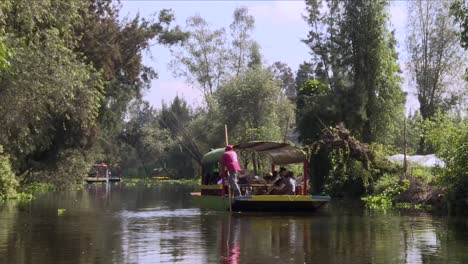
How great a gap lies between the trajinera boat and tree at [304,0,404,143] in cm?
1687

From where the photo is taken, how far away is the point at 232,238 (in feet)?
59.2

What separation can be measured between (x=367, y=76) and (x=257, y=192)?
815 inches

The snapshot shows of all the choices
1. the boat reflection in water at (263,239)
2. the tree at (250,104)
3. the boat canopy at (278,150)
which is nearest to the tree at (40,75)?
the boat canopy at (278,150)

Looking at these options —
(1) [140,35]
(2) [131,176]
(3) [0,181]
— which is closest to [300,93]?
(1) [140,35]

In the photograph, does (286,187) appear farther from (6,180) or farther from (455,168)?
(6,180)

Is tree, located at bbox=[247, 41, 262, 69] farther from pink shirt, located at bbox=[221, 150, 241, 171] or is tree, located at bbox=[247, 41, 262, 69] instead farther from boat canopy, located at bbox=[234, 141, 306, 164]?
pink shirt, located at bbox=[221, 150, 241, 171]

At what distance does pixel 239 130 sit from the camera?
6556 centimetres

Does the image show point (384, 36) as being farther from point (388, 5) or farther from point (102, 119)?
point (102, 119)

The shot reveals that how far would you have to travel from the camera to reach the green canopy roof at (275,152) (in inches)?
1141

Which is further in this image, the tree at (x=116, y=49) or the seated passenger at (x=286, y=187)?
the tree at (x=116, y=49)

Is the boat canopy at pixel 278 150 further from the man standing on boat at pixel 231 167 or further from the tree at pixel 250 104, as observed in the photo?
the tree at pixel 250 104

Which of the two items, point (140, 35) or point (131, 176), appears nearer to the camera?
point (140, 35)

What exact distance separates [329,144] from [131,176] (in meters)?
87.7

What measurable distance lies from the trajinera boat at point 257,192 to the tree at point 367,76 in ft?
55.4
